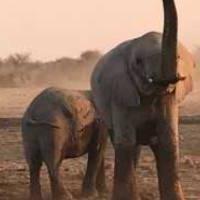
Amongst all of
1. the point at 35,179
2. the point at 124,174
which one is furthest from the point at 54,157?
the point at 124,174

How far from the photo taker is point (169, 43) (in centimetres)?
1084

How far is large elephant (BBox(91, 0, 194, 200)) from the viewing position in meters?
11.5

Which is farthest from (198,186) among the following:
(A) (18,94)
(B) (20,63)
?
(B) (20,63)

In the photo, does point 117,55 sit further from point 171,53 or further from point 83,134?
point 83,134

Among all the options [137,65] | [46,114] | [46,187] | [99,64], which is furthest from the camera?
[46,187]

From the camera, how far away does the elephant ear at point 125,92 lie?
11578mm

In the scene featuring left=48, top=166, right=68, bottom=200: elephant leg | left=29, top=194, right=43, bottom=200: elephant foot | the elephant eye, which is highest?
the elephant eye

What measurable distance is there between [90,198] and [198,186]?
58.9 inches

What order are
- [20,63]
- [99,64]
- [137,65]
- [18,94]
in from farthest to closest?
[20,63]
[18,94]
[99,64]
[137,65]

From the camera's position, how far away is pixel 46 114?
14.3 m

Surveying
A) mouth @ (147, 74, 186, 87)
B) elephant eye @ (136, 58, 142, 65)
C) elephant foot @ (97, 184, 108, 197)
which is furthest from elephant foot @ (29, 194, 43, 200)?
mouth @ (147, 74, 186, 87)

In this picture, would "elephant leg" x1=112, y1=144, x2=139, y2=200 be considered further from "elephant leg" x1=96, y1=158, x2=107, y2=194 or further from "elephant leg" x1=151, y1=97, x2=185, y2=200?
"elephant leg" x1=96, y1=158, x2=107, y2=194

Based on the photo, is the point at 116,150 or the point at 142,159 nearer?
the point at 116,150

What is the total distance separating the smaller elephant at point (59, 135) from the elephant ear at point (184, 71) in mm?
2516
